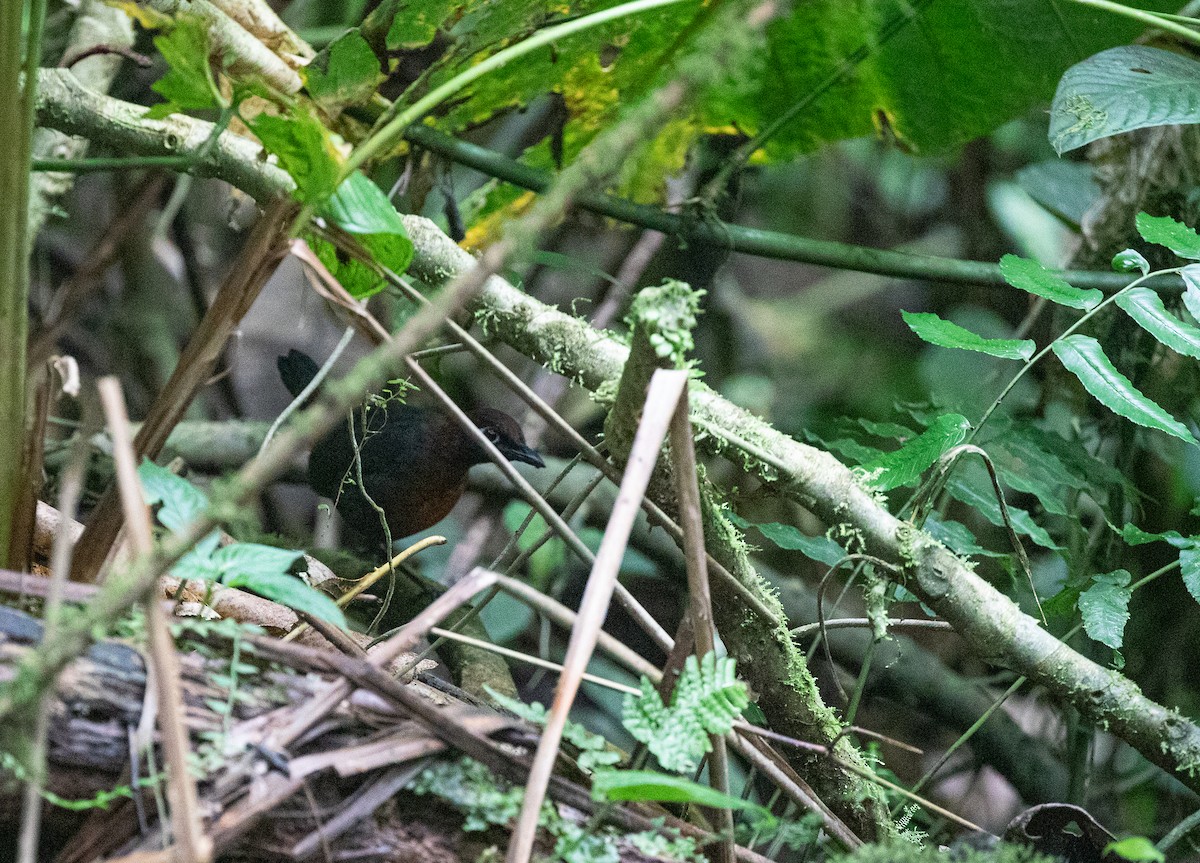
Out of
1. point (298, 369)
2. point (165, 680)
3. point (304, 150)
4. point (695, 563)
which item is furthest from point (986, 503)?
point (298, 369)

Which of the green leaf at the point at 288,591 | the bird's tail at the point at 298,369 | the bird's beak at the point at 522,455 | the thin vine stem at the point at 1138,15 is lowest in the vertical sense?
the bird's beak at the point at 522,455

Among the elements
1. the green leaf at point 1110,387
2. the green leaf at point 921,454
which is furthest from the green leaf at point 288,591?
the green leaf at point 1110,387

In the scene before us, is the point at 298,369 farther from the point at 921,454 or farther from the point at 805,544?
the point at 921,454

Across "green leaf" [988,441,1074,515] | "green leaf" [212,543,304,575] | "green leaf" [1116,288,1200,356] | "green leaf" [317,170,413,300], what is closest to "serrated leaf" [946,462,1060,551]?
"green leaf" [988,441,1074,515]

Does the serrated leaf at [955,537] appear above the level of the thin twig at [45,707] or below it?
below

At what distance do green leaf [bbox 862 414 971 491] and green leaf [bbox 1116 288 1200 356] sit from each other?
0.86 feet

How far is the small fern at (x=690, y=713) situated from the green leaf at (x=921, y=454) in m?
0.51

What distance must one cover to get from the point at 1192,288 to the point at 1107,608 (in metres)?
0.45

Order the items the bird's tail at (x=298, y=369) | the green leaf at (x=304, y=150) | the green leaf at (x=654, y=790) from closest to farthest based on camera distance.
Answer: the green leaf at (x=654, y=790), the green leaf at (x=304, y=150), the bird's tail at (x=298, y=369)

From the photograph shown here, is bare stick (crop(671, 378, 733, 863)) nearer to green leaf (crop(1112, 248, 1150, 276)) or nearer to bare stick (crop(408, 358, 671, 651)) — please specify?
bare stick (crop(408, 358, 671, 651))

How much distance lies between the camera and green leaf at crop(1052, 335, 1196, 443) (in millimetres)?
1208

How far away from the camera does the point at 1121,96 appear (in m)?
1.48

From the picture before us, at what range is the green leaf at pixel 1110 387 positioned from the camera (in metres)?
1.21

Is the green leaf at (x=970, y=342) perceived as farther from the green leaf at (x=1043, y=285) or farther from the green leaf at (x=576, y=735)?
the green leaf at (x=576, y=735)
